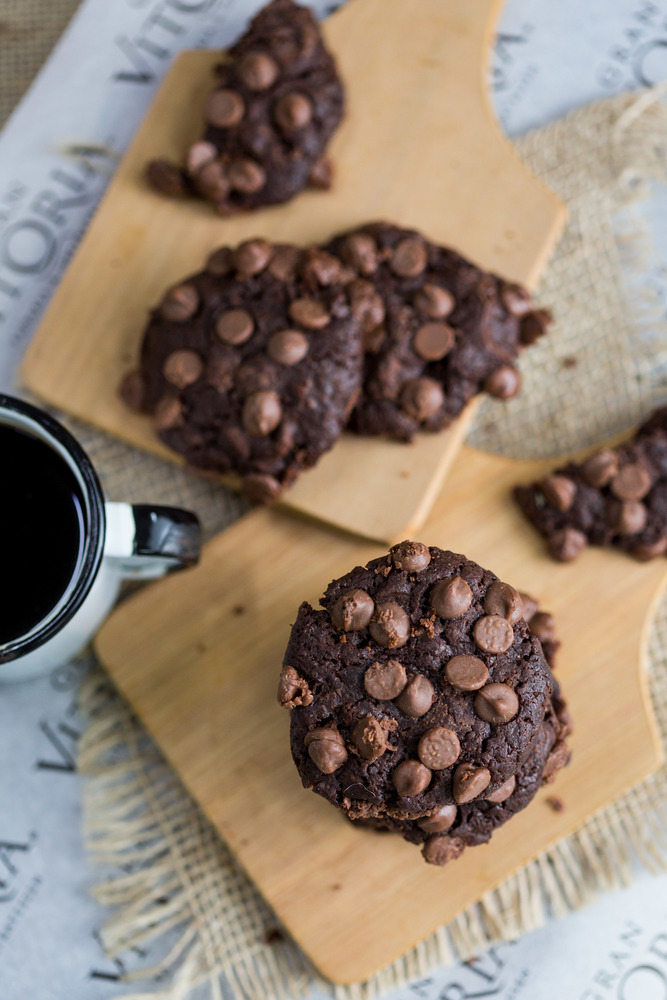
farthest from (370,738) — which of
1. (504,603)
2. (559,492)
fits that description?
(559,492)

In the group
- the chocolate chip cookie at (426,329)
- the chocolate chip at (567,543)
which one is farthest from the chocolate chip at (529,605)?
the chocolate chip cookie at (426,329)

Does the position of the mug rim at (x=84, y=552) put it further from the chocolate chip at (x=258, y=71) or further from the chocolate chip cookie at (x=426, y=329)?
the chocolate chip at (x=258, y=71)

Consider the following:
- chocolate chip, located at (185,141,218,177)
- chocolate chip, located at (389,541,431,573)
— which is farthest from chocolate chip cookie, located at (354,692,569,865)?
chocolate chip, located at (185,141,218,177)

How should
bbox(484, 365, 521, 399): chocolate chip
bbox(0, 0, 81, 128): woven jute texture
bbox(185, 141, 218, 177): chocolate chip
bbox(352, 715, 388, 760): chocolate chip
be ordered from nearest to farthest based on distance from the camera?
1. bbox(352, 715, 388, 760): chocolate chip
2. bbox(484, 365, 521, 399): chocolate chip
3. bbox(185, 141, 218, 177): chocolate chip
4. bbox(0, 0, 81, 128): woven jute texture

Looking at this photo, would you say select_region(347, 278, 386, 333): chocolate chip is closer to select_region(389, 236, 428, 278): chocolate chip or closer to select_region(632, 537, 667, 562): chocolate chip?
select_region(389, 236, 428, 278): chocolate chip

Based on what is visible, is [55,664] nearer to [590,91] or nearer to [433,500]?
[433,500]

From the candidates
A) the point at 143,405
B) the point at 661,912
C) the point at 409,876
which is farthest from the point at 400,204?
the point at 661,912

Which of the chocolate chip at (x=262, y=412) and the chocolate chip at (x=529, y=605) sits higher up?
the chocolate chip at (x=262, y=412)
